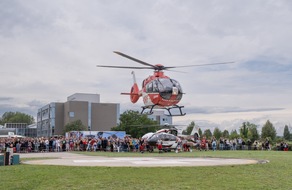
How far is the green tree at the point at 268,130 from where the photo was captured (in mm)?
86312

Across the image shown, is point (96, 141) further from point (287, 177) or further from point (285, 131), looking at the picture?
point (285, 131)

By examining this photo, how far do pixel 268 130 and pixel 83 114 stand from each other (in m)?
59.5

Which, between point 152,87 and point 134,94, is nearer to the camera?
point 152,87

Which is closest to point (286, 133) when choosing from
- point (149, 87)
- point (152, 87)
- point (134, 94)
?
point (134, 94)

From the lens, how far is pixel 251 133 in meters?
87.4

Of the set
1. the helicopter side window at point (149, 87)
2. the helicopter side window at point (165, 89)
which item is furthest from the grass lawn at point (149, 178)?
the helicopter side window at point (149, 87)

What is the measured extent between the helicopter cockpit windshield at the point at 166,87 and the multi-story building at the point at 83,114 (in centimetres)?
8993

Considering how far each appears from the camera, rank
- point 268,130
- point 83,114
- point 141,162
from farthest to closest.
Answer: point 83,114 < point 268,130 < point 141,162

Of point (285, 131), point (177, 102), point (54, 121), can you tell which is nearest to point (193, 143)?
point (177, 102)

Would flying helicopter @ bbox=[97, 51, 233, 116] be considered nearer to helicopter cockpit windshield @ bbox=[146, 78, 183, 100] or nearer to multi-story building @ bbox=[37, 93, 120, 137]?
helicopter cockpit windshield @ bbox=[146, 78, 183, 100]

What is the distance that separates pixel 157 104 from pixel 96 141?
10959 millimetres

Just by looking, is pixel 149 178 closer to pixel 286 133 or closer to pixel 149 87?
pixel 149 87

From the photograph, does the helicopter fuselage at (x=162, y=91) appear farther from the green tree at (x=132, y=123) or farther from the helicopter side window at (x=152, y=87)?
the green tree at (x=132, y=123)

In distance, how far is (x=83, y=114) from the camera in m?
121
